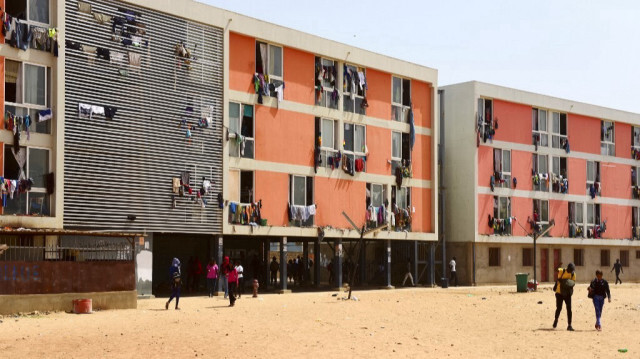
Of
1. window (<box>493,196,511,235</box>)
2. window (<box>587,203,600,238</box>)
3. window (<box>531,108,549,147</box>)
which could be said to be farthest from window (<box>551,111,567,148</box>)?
window (<box>493,196,511,235</box>)

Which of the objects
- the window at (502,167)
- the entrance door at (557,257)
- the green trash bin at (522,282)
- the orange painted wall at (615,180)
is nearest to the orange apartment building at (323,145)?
the window at (502,167)

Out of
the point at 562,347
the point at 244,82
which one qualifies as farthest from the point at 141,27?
the point at 562,347

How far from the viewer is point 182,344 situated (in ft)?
66.1

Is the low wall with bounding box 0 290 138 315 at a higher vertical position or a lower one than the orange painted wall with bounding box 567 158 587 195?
lower

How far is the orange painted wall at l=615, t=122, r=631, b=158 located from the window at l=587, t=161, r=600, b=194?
263cm

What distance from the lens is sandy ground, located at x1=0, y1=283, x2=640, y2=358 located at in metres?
19.3

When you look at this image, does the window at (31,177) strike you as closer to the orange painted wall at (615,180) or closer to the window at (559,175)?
the window at (559,175)

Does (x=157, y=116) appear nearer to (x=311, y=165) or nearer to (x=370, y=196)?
(x=311, y=165)

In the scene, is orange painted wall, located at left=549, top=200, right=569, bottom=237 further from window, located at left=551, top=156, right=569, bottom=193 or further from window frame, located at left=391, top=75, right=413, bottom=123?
window frame, located at left=391, top=75, right=413, bottom=123

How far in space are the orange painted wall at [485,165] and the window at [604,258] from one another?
13803 mm

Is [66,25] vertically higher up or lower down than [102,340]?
higher up

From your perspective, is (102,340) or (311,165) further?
(311,165)

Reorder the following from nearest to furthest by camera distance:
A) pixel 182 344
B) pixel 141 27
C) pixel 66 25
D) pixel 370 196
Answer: pixel 182 344 → pixel 66 25 → pixel 141 27 → pixel 370 196

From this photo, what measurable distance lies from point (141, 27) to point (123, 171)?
19.6ft
